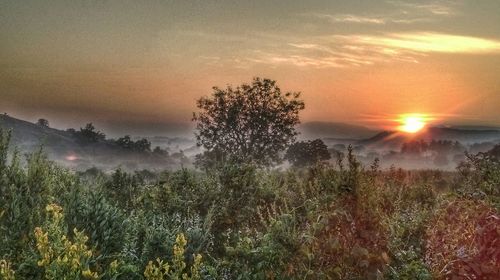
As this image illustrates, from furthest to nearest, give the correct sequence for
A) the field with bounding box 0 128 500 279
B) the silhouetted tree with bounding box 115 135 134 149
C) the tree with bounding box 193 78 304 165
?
the silhouetted tree with bounding box 115 135 134 149
the tree with bounding box 193 78 304 165
the field with bounding box 0 128 500 279

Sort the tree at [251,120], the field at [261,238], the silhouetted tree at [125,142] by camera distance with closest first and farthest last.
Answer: the field at [261,238] < the tree at [251,120] < the silhouetted tree at [125,142]

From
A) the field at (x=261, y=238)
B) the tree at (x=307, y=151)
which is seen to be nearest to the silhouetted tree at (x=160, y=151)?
the tree at (x=307, y=151)

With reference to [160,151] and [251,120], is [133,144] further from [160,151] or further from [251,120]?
[251,120]

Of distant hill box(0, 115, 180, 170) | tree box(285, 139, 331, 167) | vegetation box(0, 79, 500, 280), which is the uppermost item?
vegetation box(0, 79, 500, 280)

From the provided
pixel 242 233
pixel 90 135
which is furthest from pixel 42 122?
pixel 242 233

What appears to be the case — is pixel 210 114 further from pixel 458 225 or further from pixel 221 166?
pixel 458 225

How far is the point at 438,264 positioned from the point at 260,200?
7886mm

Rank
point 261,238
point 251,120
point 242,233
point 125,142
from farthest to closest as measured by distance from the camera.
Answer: point 125,142, point 251,120, point 242,233, point 261,238

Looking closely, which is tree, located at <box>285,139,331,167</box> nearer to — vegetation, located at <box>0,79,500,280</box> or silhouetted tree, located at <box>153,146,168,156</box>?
silhouetted tree, located at <box>153,146,168,156</box>

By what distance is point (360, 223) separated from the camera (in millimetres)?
12852

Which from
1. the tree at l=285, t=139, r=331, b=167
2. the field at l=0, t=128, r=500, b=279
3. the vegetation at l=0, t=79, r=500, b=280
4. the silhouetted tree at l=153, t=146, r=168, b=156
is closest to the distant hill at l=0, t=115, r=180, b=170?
the silhouetted tree at l=153, t=146, r=168, b=156

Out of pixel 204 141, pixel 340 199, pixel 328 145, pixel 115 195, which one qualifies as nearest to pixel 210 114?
pixel 204 141

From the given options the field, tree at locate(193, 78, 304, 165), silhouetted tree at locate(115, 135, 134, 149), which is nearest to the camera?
the field

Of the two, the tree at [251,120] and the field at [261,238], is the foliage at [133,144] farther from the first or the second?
the field at [261,238]
